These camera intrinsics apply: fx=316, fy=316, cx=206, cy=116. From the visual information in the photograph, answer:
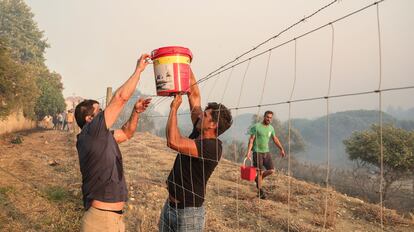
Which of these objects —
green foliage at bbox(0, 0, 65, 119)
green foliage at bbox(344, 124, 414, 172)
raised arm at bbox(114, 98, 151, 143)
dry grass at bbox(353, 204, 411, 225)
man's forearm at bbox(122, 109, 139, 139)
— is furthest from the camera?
green foliage at bbox(344, 124, 414, 172)

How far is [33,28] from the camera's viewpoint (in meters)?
44.2

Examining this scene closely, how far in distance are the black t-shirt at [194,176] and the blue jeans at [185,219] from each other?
4cm

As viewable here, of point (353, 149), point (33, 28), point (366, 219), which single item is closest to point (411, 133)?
point (353, 149)

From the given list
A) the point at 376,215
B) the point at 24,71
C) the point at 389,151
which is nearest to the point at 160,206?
the point at 376,215

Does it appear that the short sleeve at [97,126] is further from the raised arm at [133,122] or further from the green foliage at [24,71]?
the green foliage at [24,71]

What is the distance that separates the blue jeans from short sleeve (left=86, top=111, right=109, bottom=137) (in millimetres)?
825

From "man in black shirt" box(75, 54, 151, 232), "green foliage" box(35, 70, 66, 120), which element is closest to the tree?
"man in black shirt" box(75, 54, 151, 232)

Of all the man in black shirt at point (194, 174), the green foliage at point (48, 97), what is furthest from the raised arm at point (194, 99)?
the green foliage at point (48, 97)

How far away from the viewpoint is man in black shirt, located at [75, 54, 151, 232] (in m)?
2.29

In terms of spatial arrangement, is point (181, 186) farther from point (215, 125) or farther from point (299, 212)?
point (299, 212)

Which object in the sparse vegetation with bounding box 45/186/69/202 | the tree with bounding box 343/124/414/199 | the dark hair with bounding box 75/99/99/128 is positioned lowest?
the tree with bounding box 343/124/414/199

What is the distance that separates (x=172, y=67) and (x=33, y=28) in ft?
162

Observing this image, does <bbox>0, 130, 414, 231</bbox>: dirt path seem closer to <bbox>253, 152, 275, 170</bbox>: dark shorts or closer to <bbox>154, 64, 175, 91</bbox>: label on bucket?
<bbox>253, 152, 275, 170</bbox>: dark shorts

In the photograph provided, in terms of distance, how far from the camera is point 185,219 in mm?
2410
